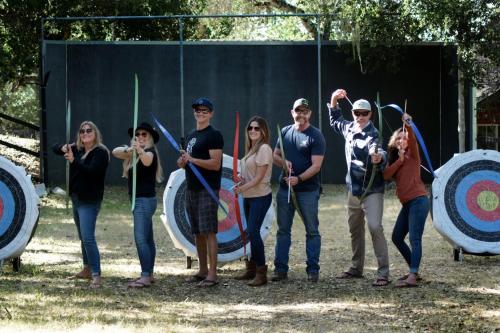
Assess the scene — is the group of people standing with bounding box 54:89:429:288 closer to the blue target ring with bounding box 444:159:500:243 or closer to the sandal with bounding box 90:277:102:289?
the sandal with bounding box 90:277:102:289

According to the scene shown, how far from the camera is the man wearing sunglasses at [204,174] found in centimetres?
636

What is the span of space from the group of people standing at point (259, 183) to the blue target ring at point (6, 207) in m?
0.86

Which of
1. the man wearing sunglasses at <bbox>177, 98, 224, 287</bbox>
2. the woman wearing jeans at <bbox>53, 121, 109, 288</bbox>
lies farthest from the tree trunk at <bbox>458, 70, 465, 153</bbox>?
the woman wearing jeans at <bbox>53, 121, 109, 288</bbox>

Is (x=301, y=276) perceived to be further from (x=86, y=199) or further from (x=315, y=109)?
(x=315, y=109)

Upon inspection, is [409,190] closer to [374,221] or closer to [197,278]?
[374,221]

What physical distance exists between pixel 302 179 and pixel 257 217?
454mm

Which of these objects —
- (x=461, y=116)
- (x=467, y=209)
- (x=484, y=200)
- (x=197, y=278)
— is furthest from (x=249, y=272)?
(x=461, y=116)

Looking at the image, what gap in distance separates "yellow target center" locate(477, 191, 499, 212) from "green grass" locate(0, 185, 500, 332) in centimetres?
50

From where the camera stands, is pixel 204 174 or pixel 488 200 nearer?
pixel 204 174

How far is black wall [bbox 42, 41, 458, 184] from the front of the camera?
55.8 ft

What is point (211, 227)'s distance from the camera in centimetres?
650

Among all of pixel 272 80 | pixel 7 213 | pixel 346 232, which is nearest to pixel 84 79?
pixel 272 80

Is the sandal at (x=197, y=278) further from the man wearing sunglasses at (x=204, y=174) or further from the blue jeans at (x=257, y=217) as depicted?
the blue jeans at (x=257, y=217)

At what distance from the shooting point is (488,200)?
7.86m
